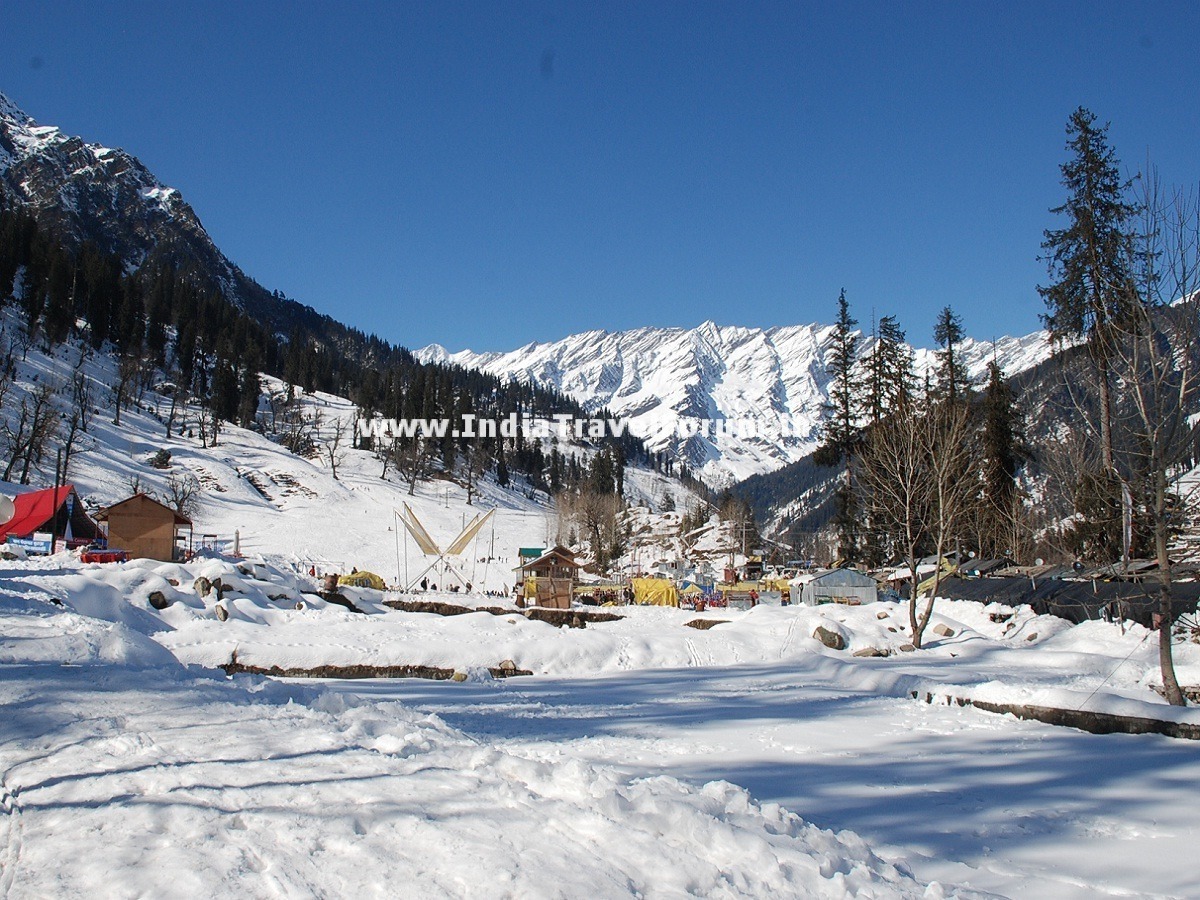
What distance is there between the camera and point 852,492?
115ft

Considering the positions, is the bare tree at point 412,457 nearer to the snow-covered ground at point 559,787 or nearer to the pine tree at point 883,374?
the pine tree at point 883,374

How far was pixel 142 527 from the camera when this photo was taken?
39781 millimetres

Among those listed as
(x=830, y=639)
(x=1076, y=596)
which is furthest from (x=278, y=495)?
(x=1076, y=596)

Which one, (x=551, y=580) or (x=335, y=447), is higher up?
(x=335, y=447)

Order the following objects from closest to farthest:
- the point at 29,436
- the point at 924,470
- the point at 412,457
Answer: the point at 924,470
the point at 29,436
the point at 412,457

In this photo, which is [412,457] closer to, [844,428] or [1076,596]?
[844,428]

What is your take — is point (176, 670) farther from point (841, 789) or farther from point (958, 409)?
point (958, 409)

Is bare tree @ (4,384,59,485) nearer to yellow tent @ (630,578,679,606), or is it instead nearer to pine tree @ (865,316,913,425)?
yellow tent @ (630,578,679,606)

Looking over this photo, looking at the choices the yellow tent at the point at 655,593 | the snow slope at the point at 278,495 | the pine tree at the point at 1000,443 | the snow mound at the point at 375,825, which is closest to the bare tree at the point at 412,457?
the snow slope at the point at 278,495

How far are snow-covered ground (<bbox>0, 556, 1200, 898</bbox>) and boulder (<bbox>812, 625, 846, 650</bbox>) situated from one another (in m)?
6.57

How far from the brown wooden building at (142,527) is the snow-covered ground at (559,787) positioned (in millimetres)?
28600

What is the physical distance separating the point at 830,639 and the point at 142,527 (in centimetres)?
3514

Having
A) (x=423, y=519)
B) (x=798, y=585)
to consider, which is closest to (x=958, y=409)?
(x=798, y=585)

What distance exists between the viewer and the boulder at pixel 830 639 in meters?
21.1
